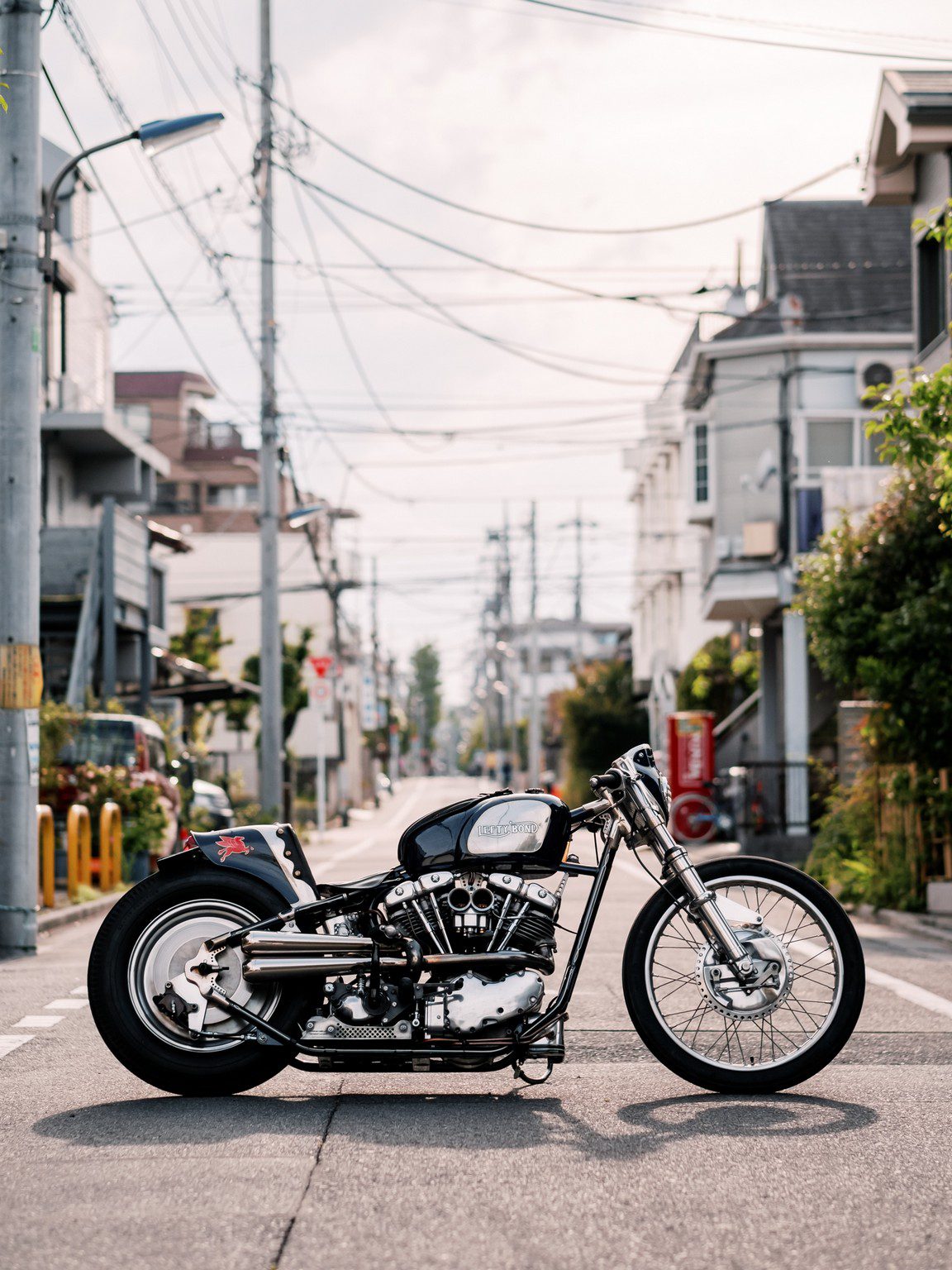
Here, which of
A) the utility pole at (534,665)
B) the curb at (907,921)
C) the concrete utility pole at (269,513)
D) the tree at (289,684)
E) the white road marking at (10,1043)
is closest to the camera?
the white road marking at (10,1043)

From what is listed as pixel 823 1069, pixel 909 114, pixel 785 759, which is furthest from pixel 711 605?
pixel 823 1069

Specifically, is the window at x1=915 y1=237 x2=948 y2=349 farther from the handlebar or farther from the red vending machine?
the handlebar

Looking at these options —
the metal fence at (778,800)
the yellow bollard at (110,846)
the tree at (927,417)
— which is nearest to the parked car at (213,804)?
the yellow bollard at (110,846)

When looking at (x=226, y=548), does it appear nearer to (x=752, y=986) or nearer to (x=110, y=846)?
(x=110, y=846)

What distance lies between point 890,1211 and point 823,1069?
7.40ft

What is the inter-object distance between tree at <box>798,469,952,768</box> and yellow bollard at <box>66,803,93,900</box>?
25.3 feet

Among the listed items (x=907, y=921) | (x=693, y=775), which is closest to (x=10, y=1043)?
(x=907, y=921)

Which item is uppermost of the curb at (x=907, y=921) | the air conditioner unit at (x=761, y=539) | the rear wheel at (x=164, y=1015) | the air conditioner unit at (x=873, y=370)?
the air conditioner unit at (x=873, y=370)

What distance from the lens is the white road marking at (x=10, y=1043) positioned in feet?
22.6

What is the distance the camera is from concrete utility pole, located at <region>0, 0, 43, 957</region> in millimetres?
11766

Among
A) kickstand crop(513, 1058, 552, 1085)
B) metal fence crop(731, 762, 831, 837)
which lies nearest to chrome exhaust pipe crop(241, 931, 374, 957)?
kickstand crop(513, 1058, 552, 1085)

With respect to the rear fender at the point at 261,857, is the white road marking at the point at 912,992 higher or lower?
lower

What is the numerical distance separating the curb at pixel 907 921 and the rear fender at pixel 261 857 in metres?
8.49

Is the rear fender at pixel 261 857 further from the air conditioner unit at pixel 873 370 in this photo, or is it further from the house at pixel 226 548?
the house at pixel 226 548
